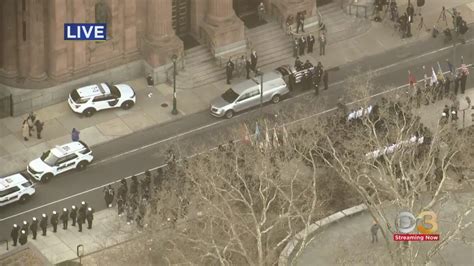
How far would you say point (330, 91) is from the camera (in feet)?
511

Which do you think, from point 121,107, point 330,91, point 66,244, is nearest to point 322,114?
point 330,91

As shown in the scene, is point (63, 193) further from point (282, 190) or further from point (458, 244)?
point (458, 244)

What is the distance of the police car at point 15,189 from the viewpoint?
139875 mm

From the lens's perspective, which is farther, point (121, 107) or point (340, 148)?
point (121, 107)

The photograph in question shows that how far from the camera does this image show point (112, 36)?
152m

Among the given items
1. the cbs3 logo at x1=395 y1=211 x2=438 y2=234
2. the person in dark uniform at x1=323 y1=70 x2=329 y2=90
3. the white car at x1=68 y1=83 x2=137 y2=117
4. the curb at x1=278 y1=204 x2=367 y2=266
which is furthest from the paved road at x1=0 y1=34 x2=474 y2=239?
the cbs3 logo at x1=395 y1=211 x2=438 y2=234

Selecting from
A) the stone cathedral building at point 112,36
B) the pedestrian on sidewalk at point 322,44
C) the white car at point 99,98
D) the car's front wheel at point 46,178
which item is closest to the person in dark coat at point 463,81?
the pedestrian on sidewalk at point 322,44

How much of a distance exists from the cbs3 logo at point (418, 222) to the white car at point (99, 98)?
36888mm

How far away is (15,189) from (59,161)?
4.70 metres

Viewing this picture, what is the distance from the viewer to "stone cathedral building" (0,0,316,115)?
14800cm

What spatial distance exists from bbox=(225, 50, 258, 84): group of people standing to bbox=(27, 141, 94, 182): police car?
15547 millimetres

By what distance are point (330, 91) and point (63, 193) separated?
24998 mm

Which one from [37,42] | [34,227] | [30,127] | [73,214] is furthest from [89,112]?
[34,227]

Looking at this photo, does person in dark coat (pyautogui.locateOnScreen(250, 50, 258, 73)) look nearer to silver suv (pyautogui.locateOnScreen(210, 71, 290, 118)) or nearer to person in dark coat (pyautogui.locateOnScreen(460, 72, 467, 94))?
silver suv (pyautogui.locateOnScreen(210, 71, 290, 118))
